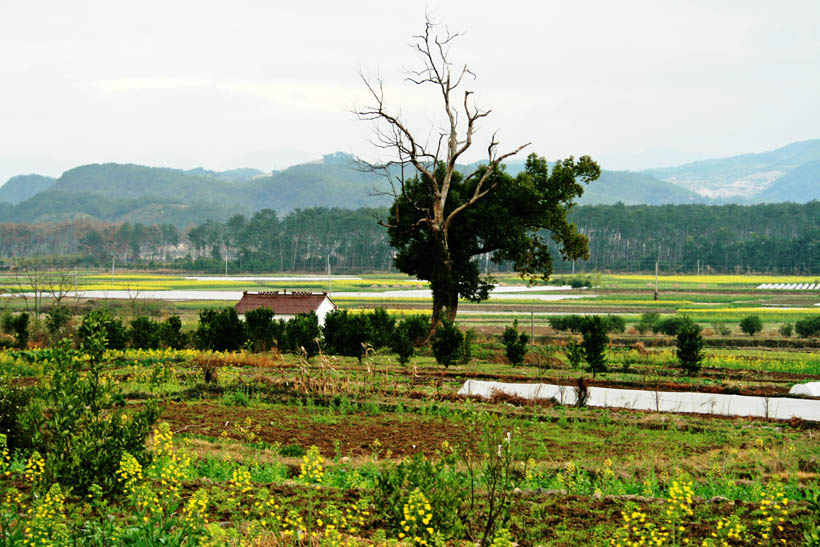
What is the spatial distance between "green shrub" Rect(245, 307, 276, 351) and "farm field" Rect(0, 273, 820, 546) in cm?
338

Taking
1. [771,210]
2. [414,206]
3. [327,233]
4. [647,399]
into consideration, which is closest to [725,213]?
[771,210]

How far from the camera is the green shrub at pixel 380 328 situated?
26.5m

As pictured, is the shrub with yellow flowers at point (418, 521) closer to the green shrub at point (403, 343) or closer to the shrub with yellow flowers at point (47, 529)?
the shrub with yellow flowers at point (47, 529)

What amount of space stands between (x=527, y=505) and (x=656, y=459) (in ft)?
10.5

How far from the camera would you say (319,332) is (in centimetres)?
2669

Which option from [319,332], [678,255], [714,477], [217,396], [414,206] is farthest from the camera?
[678,255]

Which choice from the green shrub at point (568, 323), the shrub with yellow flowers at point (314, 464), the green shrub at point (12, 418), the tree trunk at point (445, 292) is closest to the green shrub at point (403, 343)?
the tree trunk at point (445, 292)

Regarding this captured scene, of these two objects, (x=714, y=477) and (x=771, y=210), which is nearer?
(x=714, y=477)

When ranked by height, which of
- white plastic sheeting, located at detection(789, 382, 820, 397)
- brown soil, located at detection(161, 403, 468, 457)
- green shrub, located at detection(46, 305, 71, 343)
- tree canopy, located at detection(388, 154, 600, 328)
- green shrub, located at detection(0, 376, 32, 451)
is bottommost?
white plastic sheeting, located at detection(789, 382, 820, 397)

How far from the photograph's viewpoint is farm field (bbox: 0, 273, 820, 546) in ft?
21.2

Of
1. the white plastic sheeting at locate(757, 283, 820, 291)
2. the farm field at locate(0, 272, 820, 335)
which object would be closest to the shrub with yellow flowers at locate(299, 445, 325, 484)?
the farm field at locate(0, 272, 820, 335)

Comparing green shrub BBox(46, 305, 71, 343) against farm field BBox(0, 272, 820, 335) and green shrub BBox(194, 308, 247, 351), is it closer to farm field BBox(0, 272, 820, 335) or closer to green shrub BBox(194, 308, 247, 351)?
farm field BBox(0, 272, 820, 335)

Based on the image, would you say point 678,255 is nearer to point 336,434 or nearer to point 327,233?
point 327,233

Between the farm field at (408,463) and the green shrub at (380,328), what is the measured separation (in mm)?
1937
